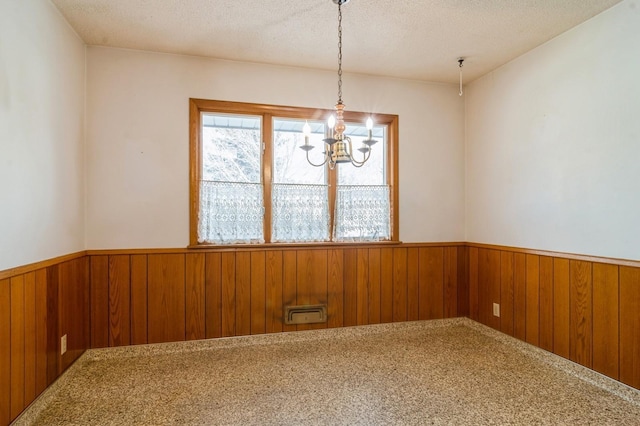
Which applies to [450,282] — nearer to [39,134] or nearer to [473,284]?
[473,284]

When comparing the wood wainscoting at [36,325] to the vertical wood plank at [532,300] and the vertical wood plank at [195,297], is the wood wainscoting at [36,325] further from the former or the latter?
the vertical wood plank at [532,300]

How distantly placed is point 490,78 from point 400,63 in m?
0.95

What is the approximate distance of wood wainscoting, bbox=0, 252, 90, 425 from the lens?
1.76 metres

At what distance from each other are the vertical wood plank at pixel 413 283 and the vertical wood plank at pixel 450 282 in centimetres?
33

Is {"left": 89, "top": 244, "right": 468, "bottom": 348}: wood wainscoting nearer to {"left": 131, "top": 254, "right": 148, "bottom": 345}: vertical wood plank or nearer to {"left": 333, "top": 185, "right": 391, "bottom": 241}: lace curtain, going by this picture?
{"left": 131, "top": 254, "right": 148, "bottom": 345}: vertical wood plank

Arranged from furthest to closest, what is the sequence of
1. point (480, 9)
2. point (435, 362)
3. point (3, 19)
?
point (435, 362), point (480, 9), point (3, 19)

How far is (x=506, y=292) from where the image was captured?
10.4ft

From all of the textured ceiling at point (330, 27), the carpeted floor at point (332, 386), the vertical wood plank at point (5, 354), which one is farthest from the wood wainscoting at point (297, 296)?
the textured ceiling at point (330, 27)

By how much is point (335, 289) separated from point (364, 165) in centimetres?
127

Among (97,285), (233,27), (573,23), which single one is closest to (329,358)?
(97,285)

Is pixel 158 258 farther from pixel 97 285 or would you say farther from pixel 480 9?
pixel 480 9

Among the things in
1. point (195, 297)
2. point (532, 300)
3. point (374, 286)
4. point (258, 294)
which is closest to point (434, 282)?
point (374, 286)

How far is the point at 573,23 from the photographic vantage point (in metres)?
2.49

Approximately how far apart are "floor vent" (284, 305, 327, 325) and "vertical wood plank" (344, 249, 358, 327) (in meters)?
0.23
